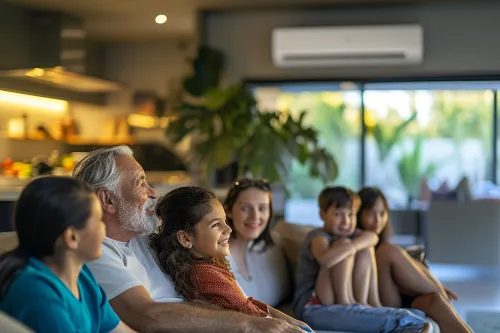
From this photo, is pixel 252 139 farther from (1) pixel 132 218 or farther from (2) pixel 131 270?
(2) pixel 131 270

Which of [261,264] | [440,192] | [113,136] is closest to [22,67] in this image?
[113,136]

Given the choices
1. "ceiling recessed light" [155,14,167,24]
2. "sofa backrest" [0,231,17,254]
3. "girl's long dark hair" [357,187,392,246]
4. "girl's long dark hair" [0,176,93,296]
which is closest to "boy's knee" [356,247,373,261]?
"girl's long dark hair" [357,187,392,246]

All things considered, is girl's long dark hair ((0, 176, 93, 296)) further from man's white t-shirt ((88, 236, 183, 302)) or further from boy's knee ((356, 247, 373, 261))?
boy's knee ((356, 247, 373, 261))

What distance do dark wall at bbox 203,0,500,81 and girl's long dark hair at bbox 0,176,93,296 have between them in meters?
6.44

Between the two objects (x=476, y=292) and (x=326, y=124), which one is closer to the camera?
(x=476, y=292)

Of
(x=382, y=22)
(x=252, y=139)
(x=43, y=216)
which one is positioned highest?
(x=382, y=22)

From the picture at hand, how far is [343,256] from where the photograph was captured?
A: 3.25 m

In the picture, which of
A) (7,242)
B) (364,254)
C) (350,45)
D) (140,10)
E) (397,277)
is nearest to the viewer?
(7,242)

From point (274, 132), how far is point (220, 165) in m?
0.49

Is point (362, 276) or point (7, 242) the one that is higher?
point (7, 242)

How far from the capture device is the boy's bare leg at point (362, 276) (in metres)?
3.32

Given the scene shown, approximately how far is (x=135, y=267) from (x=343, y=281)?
4.06 ft

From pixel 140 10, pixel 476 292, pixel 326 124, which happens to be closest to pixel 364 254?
pixel 476 292

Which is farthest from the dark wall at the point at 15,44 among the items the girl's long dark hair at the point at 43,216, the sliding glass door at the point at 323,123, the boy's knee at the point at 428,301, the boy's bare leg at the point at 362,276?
the girl's long dark hair at the point at 43,216
